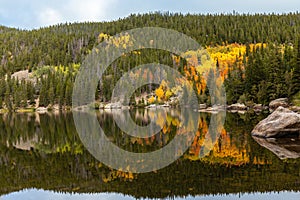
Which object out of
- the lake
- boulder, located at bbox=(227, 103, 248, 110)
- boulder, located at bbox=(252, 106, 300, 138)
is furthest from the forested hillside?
the lake

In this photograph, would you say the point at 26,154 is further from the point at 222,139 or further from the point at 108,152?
the point at 222,139

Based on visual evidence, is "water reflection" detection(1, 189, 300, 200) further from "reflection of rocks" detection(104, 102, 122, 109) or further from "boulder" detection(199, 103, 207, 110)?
"reflection of rocks" detection(104, 102, 122, 109)

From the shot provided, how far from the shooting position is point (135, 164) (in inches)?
874

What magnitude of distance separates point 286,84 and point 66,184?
192 ft

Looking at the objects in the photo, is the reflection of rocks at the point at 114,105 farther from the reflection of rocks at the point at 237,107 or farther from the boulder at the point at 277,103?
the boulder at the point at 277,103

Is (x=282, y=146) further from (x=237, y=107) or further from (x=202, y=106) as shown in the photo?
(x=202, y=106)

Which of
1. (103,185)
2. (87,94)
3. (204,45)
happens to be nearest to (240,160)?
(103,185)

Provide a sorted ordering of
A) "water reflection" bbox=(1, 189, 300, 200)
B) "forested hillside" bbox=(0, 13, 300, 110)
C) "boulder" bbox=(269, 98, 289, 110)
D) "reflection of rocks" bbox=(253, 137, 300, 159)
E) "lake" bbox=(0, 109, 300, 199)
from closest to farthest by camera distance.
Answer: "water reflection" bbox=(1, 189, 300, 200) < "lake" bbox=(0, 109, 300, 199) < "reflection of rocks" bbox=(253, 137, 300, 159) < "boulder" bbox=(269, 98, 289, 110) < "forested hillside" bbox=(0, 13, 300, 110)

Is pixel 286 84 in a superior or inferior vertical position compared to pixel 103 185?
superior

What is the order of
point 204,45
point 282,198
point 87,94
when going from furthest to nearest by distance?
point 204,45
point 87,94
point 282,198

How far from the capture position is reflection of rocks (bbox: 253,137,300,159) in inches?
917

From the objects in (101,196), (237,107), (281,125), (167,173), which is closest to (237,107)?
(237,107)

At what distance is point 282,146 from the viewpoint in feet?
87.6

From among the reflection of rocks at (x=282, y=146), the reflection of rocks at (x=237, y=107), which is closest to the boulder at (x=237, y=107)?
the reflection of rocks at (x=237, y=107)
